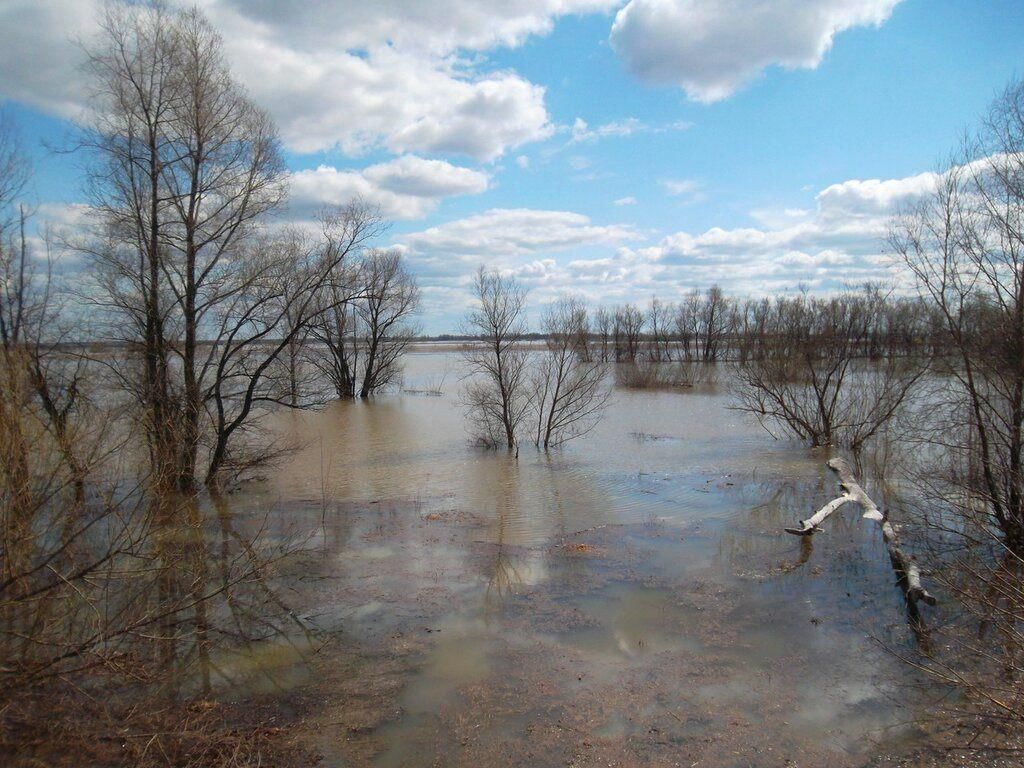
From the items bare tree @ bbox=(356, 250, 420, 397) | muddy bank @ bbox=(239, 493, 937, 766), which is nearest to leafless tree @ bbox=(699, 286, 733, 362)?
bare tree @ bbox=(356, 250, 420, 397)

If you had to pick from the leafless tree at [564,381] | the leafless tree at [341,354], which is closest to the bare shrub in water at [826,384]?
the leafless tree at [564,381]

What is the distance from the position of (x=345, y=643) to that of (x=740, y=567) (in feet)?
16.5

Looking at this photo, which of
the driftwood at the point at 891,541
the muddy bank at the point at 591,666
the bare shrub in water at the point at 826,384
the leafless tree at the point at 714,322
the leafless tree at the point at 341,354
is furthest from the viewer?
the leafless tree at the point at 714,322

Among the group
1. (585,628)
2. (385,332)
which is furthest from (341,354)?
(585,628)

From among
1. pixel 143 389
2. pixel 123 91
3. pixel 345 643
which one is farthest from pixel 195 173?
pixel 345 643

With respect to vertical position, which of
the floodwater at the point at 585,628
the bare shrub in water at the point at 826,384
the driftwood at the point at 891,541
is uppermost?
the bare shrub in water at the point at 826,384

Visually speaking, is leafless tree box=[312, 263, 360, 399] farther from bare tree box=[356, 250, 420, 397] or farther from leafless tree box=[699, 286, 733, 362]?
leafless tree box=[699, 286, 733, 362]

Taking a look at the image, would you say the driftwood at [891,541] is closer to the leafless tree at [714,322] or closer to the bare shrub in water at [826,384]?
the bare shrub in water at [826,384]

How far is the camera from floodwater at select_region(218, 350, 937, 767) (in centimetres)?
485

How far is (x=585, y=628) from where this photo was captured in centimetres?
663

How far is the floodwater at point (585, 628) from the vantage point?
15.9 ft

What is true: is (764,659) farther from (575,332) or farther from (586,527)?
(575,332)

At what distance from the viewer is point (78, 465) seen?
508 centimetres

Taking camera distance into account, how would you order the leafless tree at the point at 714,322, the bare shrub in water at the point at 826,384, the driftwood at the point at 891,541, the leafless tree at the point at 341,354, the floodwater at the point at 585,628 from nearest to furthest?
the floodwater at the point at 585,628 < the driftwood at the point at 891,541 < the bare shrub in water at the point at 826,384 < the leafless tree at the point at 341,354 < the leafless tree at the point at 714,322
